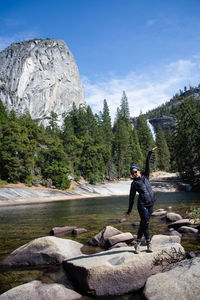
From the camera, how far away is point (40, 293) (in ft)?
16.4

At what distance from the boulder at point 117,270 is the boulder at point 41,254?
1.46 meters

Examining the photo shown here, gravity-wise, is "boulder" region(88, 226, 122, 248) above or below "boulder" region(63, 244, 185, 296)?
below

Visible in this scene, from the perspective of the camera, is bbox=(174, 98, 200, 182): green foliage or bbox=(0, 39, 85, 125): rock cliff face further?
bbox=(0, 39, 85, 125): rock cliff face

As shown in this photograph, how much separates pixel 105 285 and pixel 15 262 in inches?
140

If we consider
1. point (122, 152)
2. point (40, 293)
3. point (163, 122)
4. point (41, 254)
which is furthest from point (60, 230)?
point (163, 122)

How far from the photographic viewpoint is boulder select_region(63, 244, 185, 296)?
5.34 m

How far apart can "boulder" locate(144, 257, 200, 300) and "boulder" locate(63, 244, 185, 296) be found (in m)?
0.65

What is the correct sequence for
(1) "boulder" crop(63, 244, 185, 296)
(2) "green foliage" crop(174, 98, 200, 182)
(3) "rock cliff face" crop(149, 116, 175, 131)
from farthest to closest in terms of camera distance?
(3) "rock cliff face" crop(149, 116, 175, 131)
(2) "green foliage" crop(174, 98, 200, 182)
(1) "boulder" crop(63, 244, 185, 296)

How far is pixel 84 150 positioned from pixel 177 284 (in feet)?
194

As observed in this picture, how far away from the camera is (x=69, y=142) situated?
5975 cm

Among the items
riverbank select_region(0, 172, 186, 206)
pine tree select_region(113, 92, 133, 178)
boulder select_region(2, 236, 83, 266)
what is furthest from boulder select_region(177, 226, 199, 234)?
pine tree select_region(113, 92, 133, 178)

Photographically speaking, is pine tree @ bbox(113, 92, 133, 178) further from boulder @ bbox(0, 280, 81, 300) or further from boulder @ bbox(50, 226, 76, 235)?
boulder @ bbox(0, 280, 81, 300)

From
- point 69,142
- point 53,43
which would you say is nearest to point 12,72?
point 53,43

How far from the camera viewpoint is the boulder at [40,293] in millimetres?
4914
